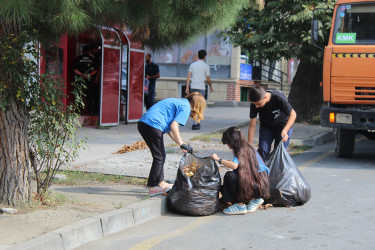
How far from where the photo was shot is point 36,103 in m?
5.46

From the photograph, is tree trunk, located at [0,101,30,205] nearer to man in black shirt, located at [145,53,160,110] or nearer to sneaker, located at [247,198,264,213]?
sneaker, located at [247,198,264,213]

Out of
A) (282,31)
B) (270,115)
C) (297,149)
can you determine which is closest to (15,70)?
(270,115)

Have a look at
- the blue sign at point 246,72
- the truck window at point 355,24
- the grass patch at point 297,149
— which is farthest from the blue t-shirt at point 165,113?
the blue sign at point 246,72

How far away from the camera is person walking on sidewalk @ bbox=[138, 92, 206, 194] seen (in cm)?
621

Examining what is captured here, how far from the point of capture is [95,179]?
7.29 metres

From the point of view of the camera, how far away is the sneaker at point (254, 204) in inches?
240

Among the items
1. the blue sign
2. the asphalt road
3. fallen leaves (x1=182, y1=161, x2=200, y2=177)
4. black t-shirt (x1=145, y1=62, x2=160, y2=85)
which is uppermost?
the blue sign

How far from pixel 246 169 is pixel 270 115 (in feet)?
4.40

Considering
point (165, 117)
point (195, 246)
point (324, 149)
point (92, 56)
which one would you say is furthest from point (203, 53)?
point (195, 246)

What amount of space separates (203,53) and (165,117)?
23.3 ft

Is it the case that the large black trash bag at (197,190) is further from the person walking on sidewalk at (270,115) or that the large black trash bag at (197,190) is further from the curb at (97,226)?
the person walking on sidewalk at (270,115)

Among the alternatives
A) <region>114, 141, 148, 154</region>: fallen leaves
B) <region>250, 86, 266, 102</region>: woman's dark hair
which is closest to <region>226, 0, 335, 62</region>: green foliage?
<region>114, 141, 148, 154</region>: fallen leaves

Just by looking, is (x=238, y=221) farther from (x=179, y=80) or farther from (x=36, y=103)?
(x=179, y=80)

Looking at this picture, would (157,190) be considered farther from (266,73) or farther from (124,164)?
(266,73)
